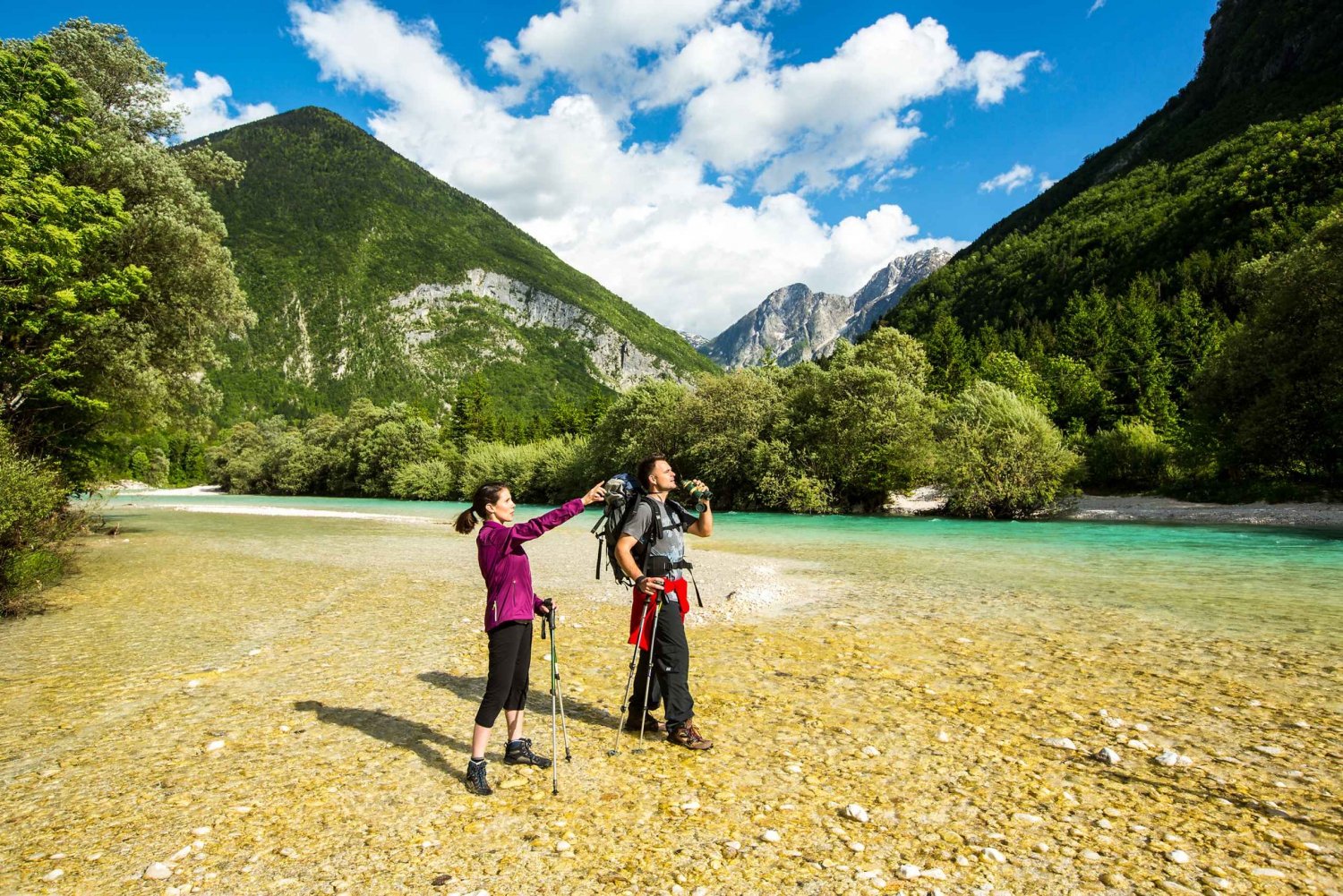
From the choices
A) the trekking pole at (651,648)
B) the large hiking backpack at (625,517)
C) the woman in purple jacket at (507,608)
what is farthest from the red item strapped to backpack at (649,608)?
the woman in purple jacket at (507,608)

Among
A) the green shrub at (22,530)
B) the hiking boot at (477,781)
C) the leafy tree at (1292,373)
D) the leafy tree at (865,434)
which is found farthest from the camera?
the leafy tree at (865,434)

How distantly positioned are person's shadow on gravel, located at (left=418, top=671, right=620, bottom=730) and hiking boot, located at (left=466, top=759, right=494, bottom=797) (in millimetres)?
1846

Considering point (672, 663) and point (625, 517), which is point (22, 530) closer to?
point (625, 517)

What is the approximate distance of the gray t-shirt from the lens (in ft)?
22.5

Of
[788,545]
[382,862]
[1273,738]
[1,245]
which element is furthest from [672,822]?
[788,545]

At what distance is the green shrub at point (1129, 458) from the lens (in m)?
52.6

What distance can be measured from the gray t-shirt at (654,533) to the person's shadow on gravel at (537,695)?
84.4 inches

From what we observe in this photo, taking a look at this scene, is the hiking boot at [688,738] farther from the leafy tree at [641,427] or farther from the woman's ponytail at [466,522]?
the leafy tree at [641,427]

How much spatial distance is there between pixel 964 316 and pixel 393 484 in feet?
388

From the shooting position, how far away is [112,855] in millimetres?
4809

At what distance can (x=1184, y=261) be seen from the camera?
103125mm

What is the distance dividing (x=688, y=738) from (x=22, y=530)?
48.2 ft

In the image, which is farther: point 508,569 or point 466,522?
point 466,522

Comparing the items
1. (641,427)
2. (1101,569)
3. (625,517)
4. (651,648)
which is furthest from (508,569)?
(641,427)
